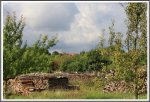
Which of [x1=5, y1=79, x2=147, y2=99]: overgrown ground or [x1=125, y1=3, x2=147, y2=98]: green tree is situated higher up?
[x1=125, y1=3, x2=147, y2=98]: green tree

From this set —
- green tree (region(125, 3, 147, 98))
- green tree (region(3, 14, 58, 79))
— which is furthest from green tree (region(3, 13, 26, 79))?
green tree (region(125, 3, 147, 98))

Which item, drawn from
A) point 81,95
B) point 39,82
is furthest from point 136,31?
point 39,82

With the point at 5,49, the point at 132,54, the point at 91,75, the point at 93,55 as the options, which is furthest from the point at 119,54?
the point at 93,55

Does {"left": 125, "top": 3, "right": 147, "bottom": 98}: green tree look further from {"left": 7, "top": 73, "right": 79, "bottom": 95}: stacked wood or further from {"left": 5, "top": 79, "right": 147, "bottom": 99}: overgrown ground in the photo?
{"left": 7, "top": 73, "right": 79, "bottom": 95}: stacked wood

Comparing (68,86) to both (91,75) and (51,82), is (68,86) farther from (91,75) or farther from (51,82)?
(91,75)

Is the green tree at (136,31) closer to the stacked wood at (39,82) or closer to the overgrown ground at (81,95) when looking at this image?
the overgrown ground at (81,95)

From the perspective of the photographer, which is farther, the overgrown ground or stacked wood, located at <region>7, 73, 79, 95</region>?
stacked wood, located at <region>7, 73, 79, 95</region>

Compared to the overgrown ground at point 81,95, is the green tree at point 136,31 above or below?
above

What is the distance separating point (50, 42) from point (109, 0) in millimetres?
3536

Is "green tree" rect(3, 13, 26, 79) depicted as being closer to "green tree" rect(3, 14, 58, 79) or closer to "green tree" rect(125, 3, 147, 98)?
"green tree" rect(3, 14, 58, 79)

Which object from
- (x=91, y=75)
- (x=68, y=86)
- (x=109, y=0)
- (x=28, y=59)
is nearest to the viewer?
(x=109, y=0)

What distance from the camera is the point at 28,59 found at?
16.2 m

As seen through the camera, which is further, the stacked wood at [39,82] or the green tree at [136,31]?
the stacked wood at [39,82]

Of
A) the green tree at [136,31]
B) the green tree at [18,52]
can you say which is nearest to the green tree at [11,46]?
the green tree at [18,52]
